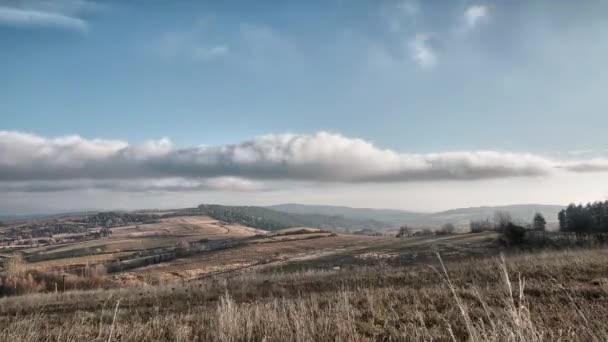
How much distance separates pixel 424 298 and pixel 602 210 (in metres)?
101

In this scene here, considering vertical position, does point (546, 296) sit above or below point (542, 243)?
above

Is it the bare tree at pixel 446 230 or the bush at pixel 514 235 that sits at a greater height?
the bush at pixel 514 235

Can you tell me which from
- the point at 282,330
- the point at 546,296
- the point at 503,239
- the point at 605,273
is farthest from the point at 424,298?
the point at 503,239

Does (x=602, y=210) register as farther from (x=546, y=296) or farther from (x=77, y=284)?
(x=77, y=284)

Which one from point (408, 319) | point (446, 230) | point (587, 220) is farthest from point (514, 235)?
point (446, 230)

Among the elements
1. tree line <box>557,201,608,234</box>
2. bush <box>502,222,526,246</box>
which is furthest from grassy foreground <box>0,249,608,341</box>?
tree line <box>557,201,608,234</box>

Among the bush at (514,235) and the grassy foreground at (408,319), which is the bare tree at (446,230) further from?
the grassy foreground at (408,319)

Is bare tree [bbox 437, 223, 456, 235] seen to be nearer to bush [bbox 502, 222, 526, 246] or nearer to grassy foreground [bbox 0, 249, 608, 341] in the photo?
bush [bbox 502, 222, 526, 246]

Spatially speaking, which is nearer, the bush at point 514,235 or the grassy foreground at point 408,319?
the grassy foreground at point 408,319

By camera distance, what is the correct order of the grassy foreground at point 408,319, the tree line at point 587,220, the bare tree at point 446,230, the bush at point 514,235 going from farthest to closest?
the bare tree at point 446,230, the tree line at point 587,220, the bush at point 514,235, the grassy foreground at point 408,319

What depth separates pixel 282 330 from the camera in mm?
5625

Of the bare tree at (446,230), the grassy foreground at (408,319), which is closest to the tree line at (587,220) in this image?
the bare tree at (446,230)

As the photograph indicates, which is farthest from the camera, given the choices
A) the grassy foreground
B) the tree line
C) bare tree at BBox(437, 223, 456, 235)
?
bare tree at BBox(437, 223, 456, 235)

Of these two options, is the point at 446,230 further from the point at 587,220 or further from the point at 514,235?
the point at 514,235
